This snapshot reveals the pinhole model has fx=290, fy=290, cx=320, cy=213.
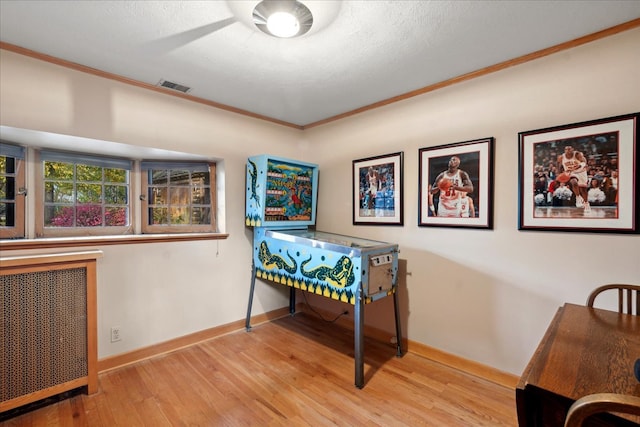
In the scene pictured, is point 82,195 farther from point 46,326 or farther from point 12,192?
point 46,326

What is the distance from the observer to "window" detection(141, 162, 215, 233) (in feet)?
8.76

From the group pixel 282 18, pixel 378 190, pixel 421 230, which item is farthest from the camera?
pixel 378 190

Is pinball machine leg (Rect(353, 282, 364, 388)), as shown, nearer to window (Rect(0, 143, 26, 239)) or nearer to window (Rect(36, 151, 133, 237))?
window (Rect(36, 151, 133, 237))

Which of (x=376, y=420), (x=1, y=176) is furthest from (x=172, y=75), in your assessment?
(x=376, y=420)

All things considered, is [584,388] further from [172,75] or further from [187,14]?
[172,75]

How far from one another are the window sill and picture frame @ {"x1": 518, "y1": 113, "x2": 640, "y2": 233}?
2557mm

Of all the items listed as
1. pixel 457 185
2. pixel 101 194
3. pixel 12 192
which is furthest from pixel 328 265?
pixel 12 192

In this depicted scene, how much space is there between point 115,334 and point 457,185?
9.49 ft

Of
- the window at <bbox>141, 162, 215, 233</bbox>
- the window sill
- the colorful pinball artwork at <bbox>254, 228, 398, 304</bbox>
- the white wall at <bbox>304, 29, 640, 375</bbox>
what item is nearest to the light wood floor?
the white wall at <bbox>304, 29, 640, 375</bbox>

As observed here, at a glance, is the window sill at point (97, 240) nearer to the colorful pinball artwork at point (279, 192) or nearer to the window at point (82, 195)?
the window at point (82, 195)

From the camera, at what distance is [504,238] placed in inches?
80.3

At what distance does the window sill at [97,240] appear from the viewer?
6.20 ft

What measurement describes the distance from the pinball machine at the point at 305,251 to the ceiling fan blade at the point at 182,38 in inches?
43.8

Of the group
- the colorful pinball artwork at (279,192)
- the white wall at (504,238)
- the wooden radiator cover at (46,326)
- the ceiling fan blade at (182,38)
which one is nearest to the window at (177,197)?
the colorful pinball artwork at (279,192)
